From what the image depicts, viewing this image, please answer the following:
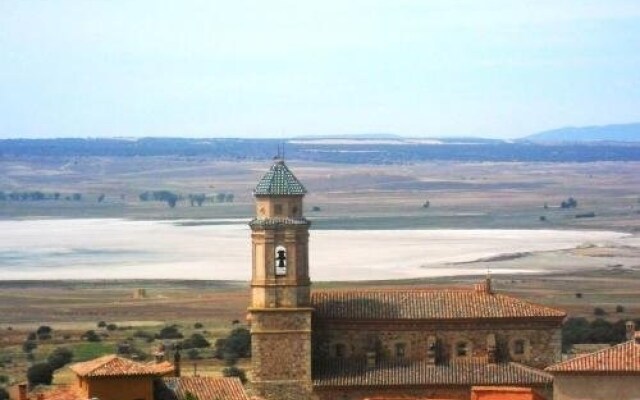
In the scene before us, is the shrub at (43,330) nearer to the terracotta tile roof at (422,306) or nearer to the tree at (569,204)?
the terracotta tile roof at (422,306)

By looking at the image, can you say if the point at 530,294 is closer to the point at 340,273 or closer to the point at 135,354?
the point at 340,273

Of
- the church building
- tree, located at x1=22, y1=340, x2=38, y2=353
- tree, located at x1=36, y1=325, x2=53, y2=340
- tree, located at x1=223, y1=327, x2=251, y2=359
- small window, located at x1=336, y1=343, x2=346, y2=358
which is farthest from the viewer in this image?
tree, located at x1=36, y1=325, x2=53, y2=340


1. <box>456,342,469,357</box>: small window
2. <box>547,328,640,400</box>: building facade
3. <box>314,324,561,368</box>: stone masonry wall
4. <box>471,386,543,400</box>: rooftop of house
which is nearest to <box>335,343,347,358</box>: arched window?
<box>314,324,561,368</box>: stone masonry wall

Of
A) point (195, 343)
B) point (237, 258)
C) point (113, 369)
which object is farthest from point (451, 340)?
point (237, 258)

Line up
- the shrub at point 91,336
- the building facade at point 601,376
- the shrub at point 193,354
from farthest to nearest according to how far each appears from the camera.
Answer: the shrub at point 91,336, the shrub at point 193,354, the building facade at point 601,376

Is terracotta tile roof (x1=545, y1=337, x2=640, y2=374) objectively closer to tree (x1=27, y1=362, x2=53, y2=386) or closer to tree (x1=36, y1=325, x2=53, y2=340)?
tree (x1=27, y1=362, x2=53, y2=386)

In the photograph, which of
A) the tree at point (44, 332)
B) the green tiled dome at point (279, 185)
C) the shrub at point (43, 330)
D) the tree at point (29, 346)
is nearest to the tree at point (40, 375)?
the tree at point (29, 346)
